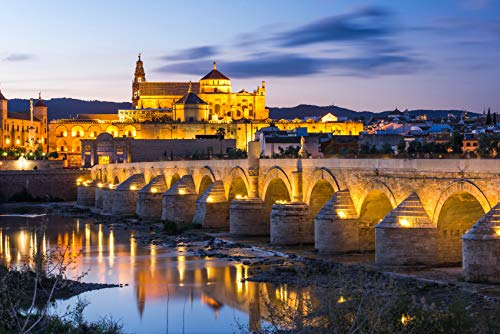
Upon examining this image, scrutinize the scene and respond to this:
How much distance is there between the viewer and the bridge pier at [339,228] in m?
27.8

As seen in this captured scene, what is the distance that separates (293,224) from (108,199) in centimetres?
2783

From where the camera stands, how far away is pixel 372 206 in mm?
28281

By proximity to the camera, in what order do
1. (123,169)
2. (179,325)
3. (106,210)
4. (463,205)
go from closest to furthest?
(179,325)
(463,205)
(106,210)
(123,169)

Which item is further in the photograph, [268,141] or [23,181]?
[268,141]

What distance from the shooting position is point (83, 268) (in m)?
28.5

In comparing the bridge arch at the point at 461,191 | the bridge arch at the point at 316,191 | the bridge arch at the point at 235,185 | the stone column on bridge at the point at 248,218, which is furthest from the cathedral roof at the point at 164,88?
the bridge arch at the point at 461,191

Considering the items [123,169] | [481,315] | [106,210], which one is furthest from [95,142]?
[481,315]

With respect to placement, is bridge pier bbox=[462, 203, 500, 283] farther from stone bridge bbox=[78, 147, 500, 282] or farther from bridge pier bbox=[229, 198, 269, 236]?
bridge pier bbox=[229, 198, 269, 236]

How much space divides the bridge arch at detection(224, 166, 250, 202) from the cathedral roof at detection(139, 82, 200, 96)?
87.5m

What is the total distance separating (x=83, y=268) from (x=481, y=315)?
14859mm

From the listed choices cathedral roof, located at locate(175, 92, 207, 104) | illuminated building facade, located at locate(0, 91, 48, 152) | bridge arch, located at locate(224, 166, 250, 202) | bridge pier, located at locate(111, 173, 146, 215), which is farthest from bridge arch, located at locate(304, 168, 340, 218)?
illuminated building facade, located at locate(0, 91, 48, 152)

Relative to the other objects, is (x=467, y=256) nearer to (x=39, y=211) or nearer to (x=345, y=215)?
(x=345, y=215)

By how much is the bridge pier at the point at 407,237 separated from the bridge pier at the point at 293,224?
697 centimetres

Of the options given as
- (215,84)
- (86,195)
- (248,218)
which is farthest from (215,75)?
(248,218)
